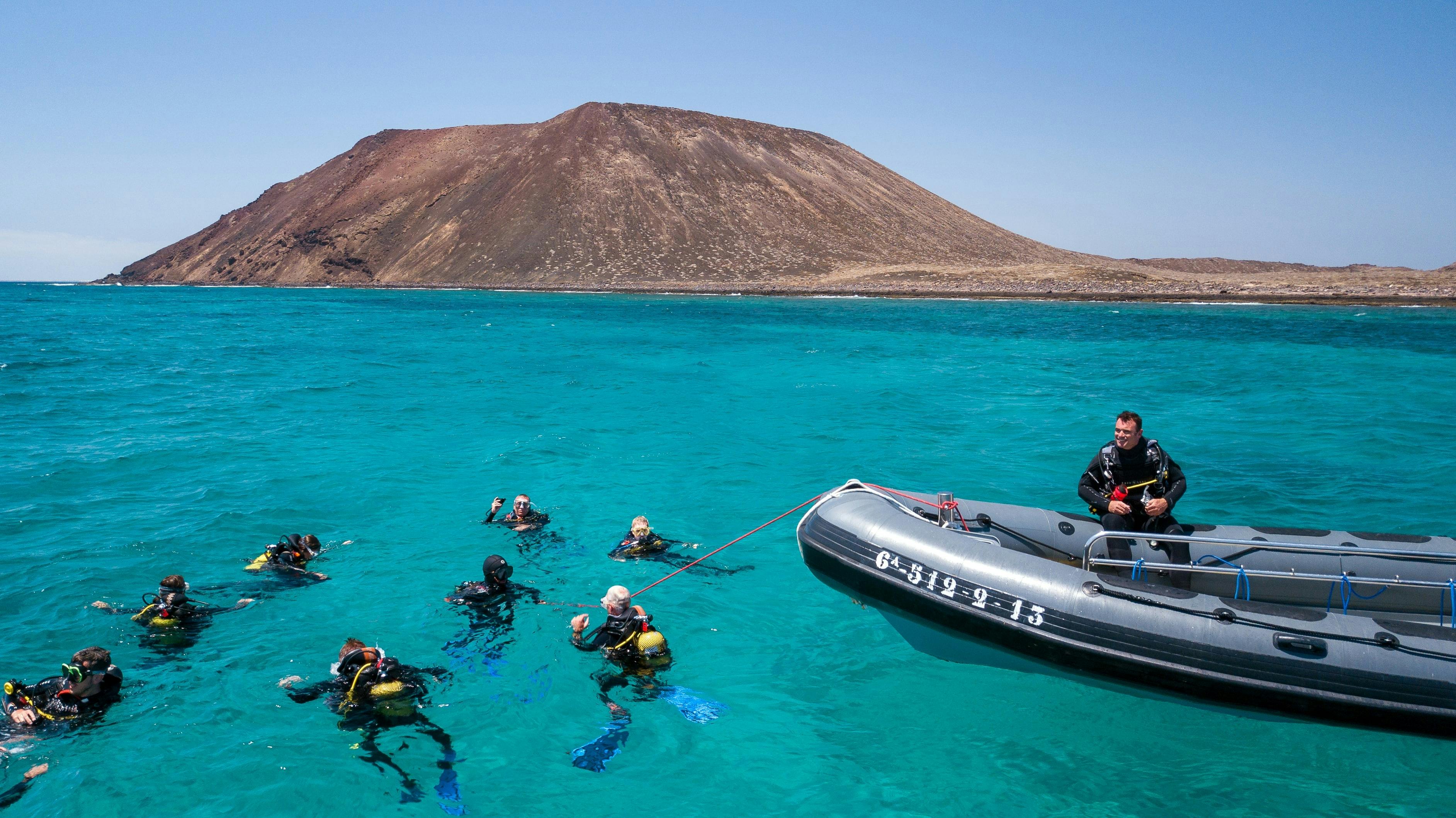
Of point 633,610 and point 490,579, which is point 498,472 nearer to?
point 490,579

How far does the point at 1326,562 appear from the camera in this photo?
7445 millimetres

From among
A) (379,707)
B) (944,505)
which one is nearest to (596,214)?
(944,505)

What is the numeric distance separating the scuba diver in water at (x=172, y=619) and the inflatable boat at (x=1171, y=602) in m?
6.05

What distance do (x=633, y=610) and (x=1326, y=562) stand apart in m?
6.30

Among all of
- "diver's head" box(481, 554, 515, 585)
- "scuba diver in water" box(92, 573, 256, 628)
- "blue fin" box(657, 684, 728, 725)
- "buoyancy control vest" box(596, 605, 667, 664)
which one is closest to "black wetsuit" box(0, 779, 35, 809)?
"scuba diver in water" box(92, 573, 256, 628)

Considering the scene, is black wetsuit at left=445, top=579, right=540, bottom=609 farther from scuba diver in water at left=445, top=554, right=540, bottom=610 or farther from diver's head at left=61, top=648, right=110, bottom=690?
diver's head at left=61, top=648, right=110, bottom=690

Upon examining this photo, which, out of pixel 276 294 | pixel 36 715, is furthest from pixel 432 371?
pixel 276 294

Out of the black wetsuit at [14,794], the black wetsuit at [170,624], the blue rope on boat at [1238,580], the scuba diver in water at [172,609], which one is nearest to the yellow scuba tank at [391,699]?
the black wetsuit at [14,794]

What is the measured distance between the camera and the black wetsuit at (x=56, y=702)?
621cm

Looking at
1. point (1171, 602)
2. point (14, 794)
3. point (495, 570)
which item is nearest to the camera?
point (14, 794)

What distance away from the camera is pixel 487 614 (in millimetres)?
8383

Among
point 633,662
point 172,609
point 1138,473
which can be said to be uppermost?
point 1138,473

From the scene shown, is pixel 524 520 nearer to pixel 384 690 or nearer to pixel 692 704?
pixel 384 690

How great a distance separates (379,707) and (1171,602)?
20.3 ft
